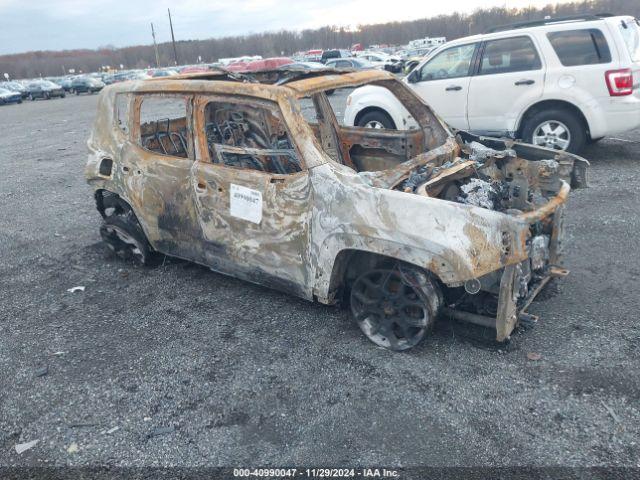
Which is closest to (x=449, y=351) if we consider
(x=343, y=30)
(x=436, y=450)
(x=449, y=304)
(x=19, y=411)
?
(x=449, y=304)

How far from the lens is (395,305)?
353 centimetres

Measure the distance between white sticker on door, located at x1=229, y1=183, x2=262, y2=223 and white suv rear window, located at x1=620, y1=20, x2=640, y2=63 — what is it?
6.16 m

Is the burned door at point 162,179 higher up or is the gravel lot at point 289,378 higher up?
the burned door at point 162,179

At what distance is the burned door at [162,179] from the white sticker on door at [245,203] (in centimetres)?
48

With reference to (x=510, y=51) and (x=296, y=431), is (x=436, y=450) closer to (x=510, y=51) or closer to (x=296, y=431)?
(x=296, y=431)

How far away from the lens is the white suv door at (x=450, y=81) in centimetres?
820

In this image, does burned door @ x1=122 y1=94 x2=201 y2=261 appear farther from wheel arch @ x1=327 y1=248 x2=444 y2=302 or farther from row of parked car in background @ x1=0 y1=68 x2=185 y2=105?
Answer: row of parked car in background @ x1=0 y1=68 x2=185 y2=105

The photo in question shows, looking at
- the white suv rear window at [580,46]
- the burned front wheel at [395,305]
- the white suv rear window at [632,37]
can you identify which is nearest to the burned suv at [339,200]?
the burned front wheel at [395,305]

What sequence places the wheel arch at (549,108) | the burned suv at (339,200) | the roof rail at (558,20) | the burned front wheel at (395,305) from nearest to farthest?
1. the burned suv at (339,200)
2. the burned front wheel at (395,305)
3. the roof rail at (558,20)
4. the wheel arch at (549,108)

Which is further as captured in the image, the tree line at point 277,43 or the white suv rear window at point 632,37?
the tree line at point 277,43

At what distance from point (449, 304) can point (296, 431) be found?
146 cm

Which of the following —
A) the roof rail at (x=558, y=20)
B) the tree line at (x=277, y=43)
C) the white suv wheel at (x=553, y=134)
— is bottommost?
the white suv wheel at (x=553, y=134)

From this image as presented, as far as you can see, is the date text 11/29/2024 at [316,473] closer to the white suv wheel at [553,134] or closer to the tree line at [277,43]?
the white suv wheel at [553,134]

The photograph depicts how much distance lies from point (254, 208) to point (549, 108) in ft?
18.6
